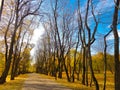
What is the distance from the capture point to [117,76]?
50.2ft

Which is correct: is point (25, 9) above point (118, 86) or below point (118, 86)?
above

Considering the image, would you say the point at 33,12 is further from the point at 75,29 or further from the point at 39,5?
the point at 75,29

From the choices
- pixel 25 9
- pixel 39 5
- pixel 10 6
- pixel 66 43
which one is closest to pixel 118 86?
pixel 39 5

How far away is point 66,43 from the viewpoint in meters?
47.7

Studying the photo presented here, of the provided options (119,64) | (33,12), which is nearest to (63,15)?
(33,12)

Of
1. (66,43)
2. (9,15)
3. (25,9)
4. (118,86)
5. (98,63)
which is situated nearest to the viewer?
(118,86)

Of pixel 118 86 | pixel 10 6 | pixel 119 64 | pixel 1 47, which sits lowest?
pixel 118 86

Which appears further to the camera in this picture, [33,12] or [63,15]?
[63,15]

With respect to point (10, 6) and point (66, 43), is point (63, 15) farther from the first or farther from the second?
point (10, 6)

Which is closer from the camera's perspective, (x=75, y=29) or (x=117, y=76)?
(x=117, y=76)

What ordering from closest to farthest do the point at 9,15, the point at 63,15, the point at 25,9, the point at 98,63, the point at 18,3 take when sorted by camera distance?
the point at 18,3 → the point at 25,9 → the point at 9,15 → the point at 63,15 → the point at 98,63

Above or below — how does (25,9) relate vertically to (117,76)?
above

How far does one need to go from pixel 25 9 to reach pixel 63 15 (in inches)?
537

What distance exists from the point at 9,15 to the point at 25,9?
3872 millimetres
